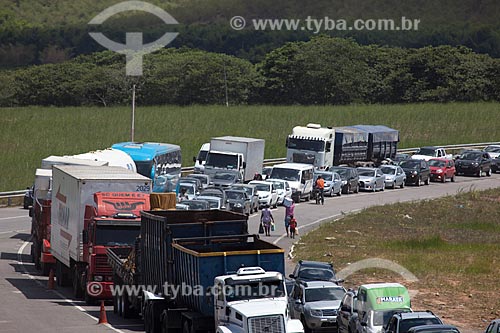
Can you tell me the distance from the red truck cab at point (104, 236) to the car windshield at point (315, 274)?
187 inches

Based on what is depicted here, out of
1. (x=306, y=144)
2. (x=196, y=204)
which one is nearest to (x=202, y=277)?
(x=196, y=204)

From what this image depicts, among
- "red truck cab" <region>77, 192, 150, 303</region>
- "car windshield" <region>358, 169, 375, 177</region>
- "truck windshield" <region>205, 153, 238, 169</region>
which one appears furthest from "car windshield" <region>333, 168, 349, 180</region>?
"red truck cab" <region>77, 192, 150, 303</region>

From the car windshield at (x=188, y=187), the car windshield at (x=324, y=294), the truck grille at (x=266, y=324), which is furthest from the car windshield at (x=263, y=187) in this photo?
the truck grille at (x=266, y=324)

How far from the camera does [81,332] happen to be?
25.5 metres

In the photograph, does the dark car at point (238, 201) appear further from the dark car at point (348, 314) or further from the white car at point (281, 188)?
the dark car at point (348, 314)

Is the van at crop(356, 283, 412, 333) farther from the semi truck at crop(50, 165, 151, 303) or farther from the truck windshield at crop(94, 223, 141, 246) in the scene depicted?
the semi truck at crop(50, 165, 151, 303)

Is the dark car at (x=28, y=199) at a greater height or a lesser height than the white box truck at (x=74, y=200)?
lesser

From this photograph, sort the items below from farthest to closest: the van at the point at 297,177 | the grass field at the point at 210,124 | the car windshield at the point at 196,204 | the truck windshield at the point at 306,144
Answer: the grass field at the point at 210,124
the truck windshield at the point at 306,144
the van at the point at 297,177
the car windshield at the point at 196,204

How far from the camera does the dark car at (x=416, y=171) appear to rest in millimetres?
65312

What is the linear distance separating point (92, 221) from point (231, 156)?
98.1 ft

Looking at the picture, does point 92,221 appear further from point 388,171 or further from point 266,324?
point 388,171

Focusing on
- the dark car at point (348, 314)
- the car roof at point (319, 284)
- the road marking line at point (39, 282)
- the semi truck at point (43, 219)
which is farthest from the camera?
the semi truck at point (43, 219)

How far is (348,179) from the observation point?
61219 mm

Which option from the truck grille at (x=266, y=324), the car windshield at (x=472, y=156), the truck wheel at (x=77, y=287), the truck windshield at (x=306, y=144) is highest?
the truck windshield at (x=306, y=144)
